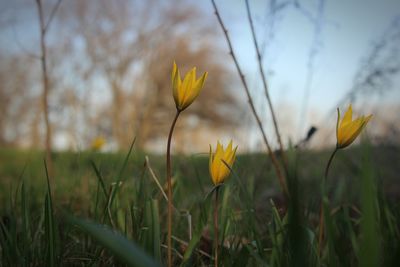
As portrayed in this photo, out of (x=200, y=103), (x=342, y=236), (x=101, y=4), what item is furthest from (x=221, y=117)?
(x=342, y=236)

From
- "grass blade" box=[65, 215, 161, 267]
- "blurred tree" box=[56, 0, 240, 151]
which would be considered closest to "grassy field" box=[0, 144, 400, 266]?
"grass blade" box=[65, 215, 161, 267]

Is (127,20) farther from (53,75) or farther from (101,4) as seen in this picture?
(53,75)

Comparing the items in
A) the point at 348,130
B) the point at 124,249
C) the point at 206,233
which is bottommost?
the point at 206,233

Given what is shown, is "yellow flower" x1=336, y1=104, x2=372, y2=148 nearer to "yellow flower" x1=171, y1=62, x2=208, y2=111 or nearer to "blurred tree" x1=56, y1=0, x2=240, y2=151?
"yellow flower" x1=171, y1=62, x2=208, y2=111

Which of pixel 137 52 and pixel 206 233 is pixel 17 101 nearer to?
pixel 137 52

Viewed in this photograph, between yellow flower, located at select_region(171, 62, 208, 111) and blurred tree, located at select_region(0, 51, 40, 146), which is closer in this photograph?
yellow flower, located at select_region(171, 62, 208, 111)

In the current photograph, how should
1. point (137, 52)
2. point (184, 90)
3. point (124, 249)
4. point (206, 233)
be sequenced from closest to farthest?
point (124, 249) < point (184, 90) < point (206, 233) < point (137, 52)

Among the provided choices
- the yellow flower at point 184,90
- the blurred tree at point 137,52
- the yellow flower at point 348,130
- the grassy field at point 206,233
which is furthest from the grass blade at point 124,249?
the blurred tree at point 137,52

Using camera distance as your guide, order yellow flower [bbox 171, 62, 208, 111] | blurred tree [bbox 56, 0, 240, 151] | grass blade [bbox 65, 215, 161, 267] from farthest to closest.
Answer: blurred tree [bbox 56, 0, 240, 151] < yellow flower [bbox 171, 62, 208, 111] < grass blade [bbox 65, 215, 161, 267]

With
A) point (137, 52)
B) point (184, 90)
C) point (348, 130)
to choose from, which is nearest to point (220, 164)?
point (184, 90)

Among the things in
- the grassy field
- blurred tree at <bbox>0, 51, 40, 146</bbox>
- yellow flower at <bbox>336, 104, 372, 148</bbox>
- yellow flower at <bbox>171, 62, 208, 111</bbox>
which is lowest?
the grassy field

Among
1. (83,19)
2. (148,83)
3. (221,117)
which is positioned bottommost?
(221,117)
